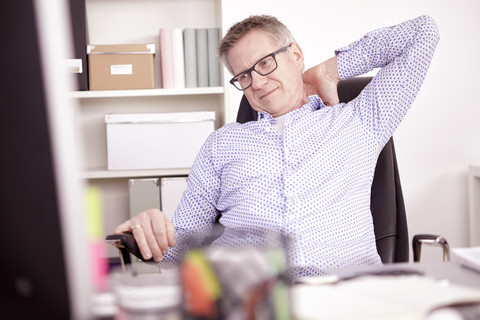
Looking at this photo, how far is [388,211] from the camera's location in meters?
1.55

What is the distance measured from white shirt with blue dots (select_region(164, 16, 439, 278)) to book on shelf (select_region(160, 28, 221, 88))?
35.9 inches

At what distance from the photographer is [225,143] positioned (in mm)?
1637

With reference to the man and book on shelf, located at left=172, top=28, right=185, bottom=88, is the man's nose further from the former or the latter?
book on shelf, located at left=172, top=28, right=185, bottom=88

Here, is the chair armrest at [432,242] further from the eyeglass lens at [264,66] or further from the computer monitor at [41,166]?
the computer monitor at [41,166]

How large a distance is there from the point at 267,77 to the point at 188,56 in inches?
37.2

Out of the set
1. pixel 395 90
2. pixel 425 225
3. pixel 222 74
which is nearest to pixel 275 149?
pixel 395 90

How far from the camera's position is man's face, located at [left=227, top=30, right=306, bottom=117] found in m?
1.66

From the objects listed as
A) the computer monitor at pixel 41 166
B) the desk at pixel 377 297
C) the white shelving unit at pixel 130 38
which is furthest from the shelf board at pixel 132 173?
the computer monitor at pixel 41 166

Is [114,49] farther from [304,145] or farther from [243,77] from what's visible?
[304,145]

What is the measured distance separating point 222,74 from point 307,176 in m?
1.17

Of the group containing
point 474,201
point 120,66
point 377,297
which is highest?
point 120,66

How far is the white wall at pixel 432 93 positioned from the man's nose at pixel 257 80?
1114 millimetres

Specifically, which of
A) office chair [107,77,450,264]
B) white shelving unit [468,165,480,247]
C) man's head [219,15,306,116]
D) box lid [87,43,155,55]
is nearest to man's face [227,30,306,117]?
man's head [219,15,306,116]

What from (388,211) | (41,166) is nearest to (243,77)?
(388,211)
